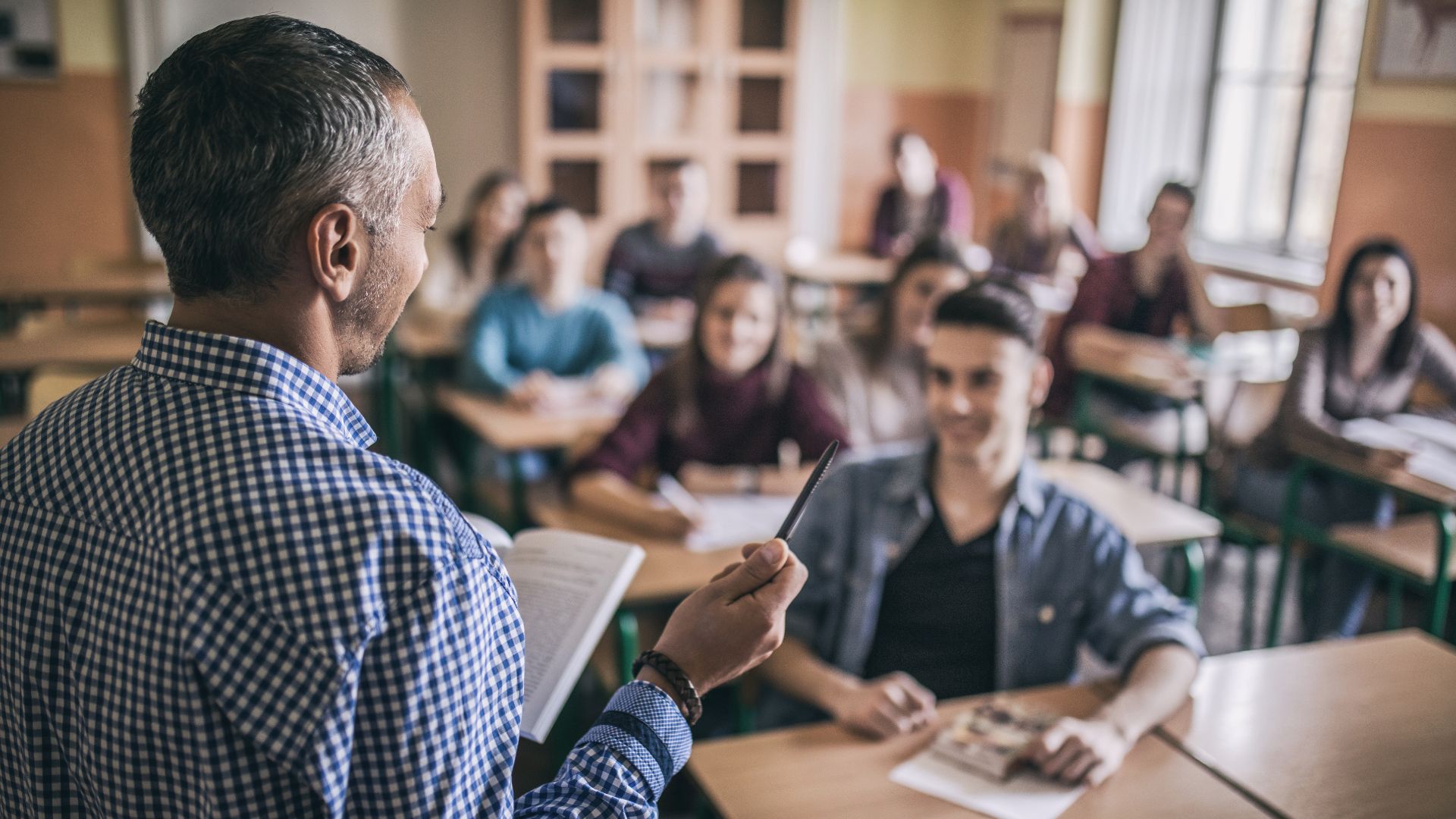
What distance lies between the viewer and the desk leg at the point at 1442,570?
274 cm

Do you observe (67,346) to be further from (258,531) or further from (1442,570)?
(1442,570)

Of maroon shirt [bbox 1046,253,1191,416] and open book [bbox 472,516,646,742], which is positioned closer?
open book [bbox 472,516,646,742]

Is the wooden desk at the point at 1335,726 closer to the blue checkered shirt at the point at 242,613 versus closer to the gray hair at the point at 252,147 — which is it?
the blue checkered shirt at the point at 242,613

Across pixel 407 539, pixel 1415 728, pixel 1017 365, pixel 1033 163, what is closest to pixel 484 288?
pixel 1033 163

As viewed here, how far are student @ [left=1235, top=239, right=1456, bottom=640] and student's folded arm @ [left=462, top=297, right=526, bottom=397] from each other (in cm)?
226

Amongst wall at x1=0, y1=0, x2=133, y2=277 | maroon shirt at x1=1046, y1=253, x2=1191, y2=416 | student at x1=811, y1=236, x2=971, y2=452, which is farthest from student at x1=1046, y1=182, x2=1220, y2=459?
wall at x1=0, y1=0, x2=133, y2=277

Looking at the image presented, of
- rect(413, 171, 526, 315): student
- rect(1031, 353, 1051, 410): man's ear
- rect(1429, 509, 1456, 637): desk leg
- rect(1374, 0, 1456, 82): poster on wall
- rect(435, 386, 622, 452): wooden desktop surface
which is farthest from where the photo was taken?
rect(413, 171, 526, 315): student

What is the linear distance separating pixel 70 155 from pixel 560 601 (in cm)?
593

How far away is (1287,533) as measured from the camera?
323 cm

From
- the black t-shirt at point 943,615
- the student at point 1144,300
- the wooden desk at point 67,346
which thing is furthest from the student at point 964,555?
the wooden desk at point 67,346

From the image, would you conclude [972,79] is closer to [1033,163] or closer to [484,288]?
[1033,163]

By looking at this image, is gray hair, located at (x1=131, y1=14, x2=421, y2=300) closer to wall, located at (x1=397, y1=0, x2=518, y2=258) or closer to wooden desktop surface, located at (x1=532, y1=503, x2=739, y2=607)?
wooden desktop surface, located at (x1=532, y1=503, x2=739, y2=607)

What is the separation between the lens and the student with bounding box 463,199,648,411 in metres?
3.81

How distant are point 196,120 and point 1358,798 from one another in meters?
1.48
